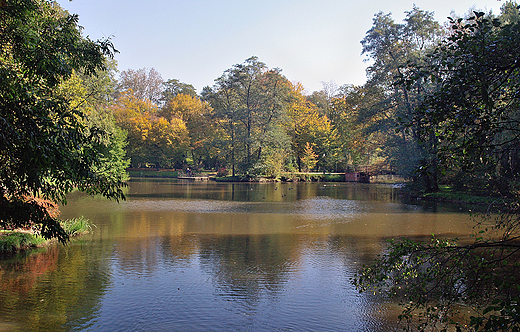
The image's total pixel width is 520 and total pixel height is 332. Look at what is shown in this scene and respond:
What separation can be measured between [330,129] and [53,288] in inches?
2205

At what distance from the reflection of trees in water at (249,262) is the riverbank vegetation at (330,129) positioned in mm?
2185

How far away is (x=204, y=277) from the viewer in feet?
32.1

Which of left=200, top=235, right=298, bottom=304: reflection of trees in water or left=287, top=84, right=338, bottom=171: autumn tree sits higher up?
left=287, top=84, right=338, bottom=171: autumn tree

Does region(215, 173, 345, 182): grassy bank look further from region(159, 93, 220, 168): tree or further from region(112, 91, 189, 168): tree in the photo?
region(112, 91, 189, 168): tree

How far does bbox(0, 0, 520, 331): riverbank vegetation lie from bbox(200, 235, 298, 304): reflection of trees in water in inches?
86.0

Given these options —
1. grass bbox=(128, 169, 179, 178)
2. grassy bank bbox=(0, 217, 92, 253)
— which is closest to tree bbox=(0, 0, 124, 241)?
grassy bank bbox=(0, 217, 92, 253)

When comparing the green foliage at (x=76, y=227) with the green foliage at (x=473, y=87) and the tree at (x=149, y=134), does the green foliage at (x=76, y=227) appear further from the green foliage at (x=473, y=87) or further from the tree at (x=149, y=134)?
the tree at (x=149, y=134)

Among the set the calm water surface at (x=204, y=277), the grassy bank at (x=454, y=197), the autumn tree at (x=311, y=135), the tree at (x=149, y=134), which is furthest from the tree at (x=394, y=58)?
the tree at (x=149, y=134)

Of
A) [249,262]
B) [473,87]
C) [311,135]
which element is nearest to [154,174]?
[311,135]

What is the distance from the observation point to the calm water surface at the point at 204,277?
7.30m

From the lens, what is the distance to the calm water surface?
24.0 ft

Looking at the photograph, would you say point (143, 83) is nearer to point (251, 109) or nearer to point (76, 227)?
point (251, 109)

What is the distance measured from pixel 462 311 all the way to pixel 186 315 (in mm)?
5198

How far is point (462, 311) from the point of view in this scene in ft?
25.1
